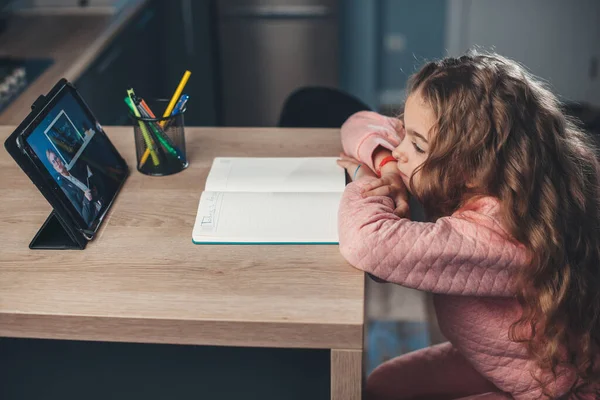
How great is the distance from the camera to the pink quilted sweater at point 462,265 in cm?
121

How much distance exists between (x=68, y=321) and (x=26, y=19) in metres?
1.94

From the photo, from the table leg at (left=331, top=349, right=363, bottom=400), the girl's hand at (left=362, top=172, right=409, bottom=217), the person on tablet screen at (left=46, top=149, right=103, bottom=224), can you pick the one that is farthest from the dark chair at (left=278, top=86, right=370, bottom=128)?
the table leg at (left=331, top=349, right=363, bottom=400)

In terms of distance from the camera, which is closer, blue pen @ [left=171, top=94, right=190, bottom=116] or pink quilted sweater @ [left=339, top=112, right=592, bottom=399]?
pink quilted sweater @ [left=339, top=112, right=592, bottom=399]

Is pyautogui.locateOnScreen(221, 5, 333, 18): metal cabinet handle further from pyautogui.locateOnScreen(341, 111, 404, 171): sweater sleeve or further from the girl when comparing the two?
the girl

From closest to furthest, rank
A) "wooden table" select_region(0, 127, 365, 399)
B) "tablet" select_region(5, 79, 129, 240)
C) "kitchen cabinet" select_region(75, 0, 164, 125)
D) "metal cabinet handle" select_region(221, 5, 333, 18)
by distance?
"wooden table" select_region(0, 127, 365, 399) → "tablet" select_region(5, 79, 129, 240) → "kitchen cabinet" select_region(75, 0, 164, 125) → "metal cabinet handle" select_region(221, 5, 333, 18)

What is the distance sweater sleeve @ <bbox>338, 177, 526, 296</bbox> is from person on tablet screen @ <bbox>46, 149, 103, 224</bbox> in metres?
0.43

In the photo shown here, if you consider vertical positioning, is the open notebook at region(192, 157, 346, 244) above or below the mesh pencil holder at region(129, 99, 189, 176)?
below

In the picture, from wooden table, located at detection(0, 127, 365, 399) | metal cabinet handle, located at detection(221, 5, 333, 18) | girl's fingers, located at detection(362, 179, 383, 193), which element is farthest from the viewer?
metal cabinet handle, located at detection(221, 5, 333, 18)

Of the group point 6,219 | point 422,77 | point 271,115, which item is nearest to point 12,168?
point 6,219

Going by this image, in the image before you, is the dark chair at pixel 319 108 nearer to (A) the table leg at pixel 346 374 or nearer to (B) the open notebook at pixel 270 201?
(B) the open notebook at pixel 270 201

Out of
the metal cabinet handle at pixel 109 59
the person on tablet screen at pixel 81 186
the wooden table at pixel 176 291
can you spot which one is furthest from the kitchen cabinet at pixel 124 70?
the wooden table at pixel 176 291

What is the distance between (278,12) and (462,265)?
2715 mm

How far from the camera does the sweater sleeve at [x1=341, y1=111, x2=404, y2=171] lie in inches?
59.8

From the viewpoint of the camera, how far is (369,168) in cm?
151
